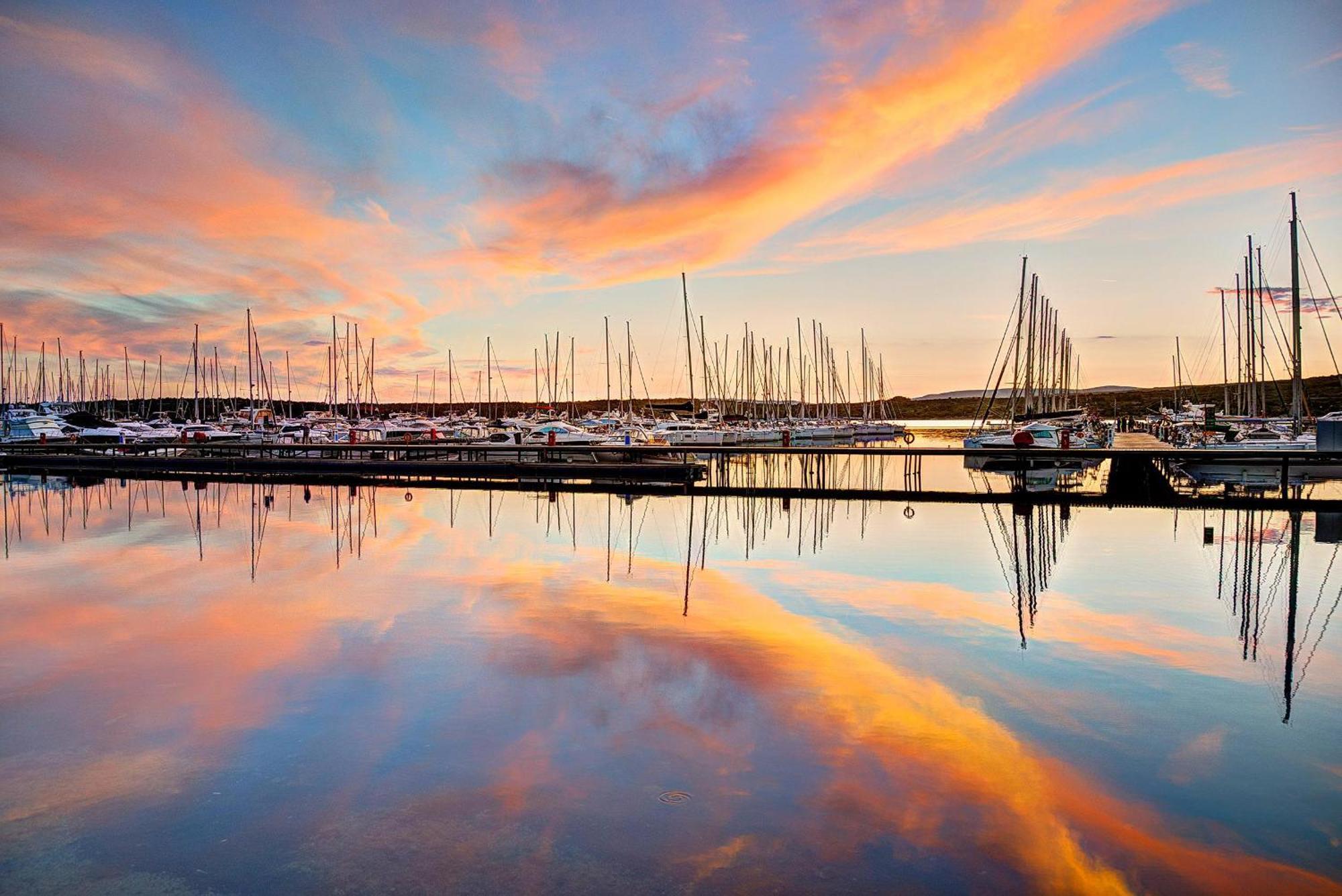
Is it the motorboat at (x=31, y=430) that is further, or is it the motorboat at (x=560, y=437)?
the motorboat at (x=31, y=430)

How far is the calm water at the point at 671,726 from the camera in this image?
16.3ft

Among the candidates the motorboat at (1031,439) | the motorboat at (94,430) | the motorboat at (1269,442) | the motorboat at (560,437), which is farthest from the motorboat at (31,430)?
the motorboat at (1269,442)

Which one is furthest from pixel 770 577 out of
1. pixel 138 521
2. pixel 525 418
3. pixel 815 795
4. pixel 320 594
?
pixel 525 418

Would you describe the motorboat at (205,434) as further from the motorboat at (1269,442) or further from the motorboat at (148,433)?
the motorboat at (1269,442)

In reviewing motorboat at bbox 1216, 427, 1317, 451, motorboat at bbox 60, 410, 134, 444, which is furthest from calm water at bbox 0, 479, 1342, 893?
motorboat at bbox 60, 410, 134, 444

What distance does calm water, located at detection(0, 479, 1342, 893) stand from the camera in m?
4.98

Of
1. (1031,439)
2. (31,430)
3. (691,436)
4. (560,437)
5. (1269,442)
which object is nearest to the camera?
(1269,442)

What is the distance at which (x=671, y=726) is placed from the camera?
7.00 meters

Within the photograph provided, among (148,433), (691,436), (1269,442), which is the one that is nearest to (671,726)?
(1269,442)

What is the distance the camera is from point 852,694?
25.6 ft

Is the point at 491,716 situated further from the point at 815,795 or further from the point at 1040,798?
the point at 1040,798

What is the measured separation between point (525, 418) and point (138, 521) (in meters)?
57.4

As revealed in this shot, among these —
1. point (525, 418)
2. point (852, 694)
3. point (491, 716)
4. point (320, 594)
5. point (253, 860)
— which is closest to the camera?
point (253, 860)

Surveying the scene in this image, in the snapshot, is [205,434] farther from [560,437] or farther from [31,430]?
[560,437]
